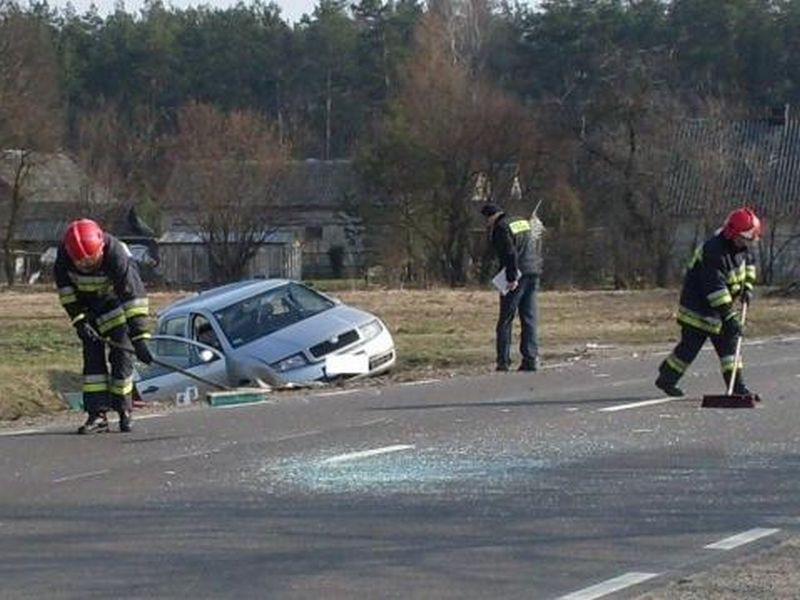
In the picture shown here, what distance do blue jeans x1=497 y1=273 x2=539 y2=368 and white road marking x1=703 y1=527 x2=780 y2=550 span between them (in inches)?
381

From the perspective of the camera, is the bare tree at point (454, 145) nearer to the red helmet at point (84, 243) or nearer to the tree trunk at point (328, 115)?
the tree trunk at point (328, 115)

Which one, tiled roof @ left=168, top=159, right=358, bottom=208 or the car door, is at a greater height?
tiled roof @ left=168, top=159, right=358, bottom=208

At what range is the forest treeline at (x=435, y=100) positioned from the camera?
50750 millimetres

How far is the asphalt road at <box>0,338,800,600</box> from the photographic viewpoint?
858cm

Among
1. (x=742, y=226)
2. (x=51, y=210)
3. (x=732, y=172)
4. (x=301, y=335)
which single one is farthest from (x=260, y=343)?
(x=51, y=210)

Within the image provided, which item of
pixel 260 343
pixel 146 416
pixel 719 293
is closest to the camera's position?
pixel 719 293

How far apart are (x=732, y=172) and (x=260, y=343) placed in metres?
32.1

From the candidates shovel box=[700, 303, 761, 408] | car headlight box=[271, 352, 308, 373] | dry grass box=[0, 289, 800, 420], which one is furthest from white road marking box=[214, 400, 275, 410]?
shovel box=[700, 303, 761, 408]

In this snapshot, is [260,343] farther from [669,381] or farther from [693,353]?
[693,353]

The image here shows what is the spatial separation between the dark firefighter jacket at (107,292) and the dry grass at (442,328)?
9.60 ft

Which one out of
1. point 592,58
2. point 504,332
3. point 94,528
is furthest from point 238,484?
point 592,58

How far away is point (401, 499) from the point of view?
1059 cm

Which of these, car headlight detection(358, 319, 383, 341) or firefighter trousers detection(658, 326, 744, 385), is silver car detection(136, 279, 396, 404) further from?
firefighter trousers detection(658, 326, 744, 385)

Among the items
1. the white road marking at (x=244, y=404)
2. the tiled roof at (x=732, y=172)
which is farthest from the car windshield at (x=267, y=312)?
the tiled roof at (x=732, y=172)
